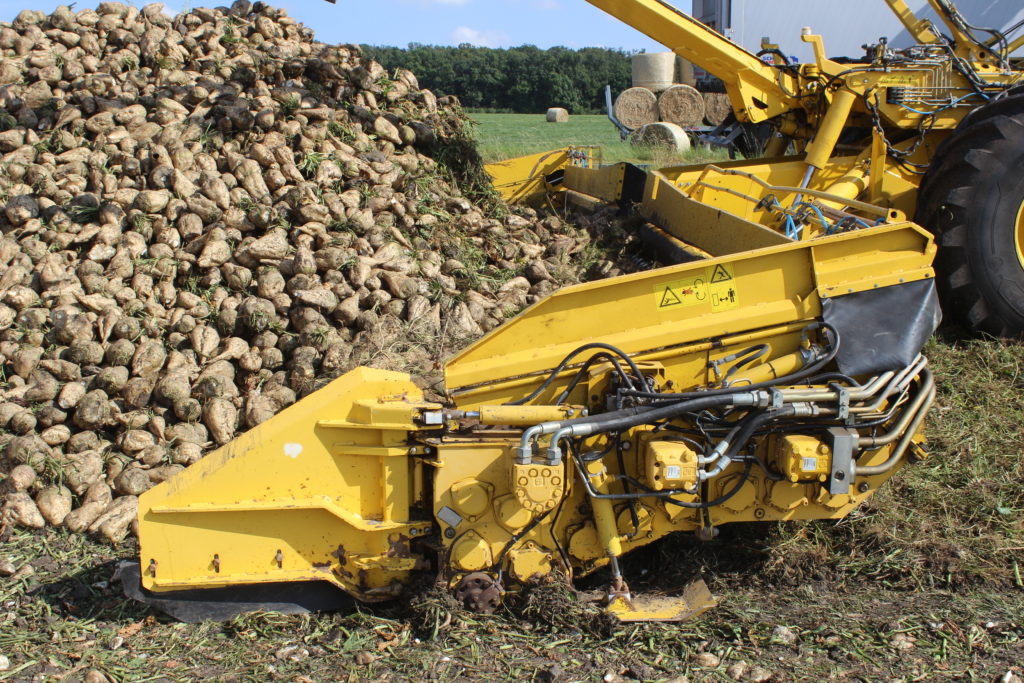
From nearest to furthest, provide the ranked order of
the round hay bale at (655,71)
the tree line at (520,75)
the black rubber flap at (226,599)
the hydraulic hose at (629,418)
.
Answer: the hydraulic hose at (629,418) → the black rubber flap at (226,599) → the round hay bale at (655,71) → the tree line at (520,75)

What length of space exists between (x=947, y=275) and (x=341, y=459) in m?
3.48

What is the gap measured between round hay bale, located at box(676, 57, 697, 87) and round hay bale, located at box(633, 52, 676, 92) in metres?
0.43

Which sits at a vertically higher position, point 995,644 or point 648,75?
point 648,75

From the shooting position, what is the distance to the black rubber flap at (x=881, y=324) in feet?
12.0

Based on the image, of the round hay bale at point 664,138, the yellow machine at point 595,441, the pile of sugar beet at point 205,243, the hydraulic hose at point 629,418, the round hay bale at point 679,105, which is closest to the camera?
the hydraulic hose at point 629,418

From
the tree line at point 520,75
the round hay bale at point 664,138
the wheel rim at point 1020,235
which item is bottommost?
the wheel rim at point 1020,235

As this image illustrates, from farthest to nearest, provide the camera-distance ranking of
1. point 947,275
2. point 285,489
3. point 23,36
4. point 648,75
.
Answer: point 648,75, point 23,36, point 947,275, point 285,489

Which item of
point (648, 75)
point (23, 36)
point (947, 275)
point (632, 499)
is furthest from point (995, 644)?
point (648, 75)

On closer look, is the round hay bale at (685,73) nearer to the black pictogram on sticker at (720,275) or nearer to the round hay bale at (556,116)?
the round hay bale at (556,116)

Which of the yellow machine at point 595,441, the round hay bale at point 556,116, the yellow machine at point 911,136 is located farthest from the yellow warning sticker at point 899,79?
the round hay bale at point 556,116

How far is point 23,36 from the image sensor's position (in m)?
7.16

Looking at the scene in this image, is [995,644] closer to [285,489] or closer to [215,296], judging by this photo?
[285,489]

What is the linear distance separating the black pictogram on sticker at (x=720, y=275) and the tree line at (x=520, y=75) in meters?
37.9

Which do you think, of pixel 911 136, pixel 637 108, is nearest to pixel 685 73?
pixel 637 108
